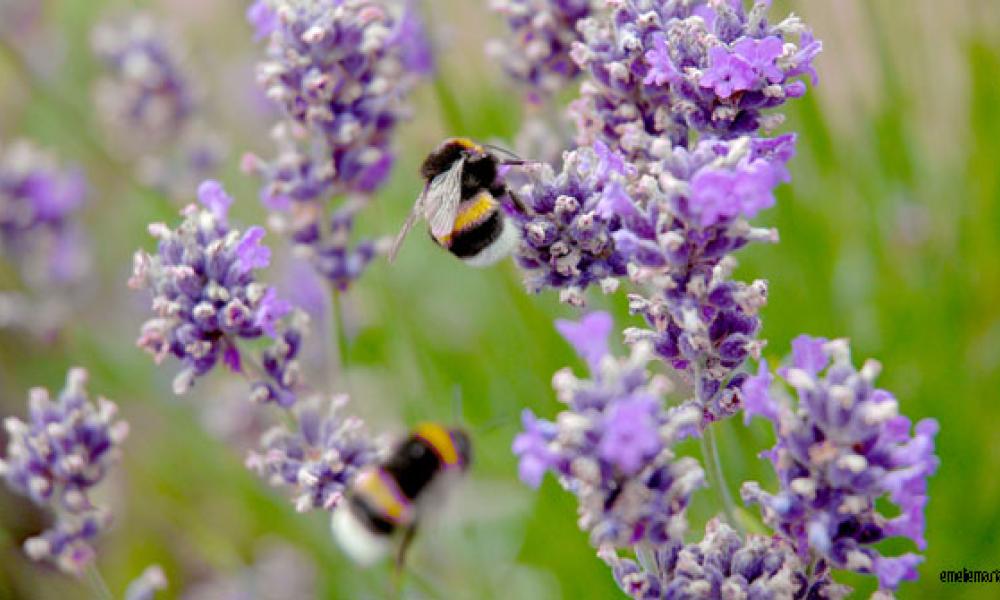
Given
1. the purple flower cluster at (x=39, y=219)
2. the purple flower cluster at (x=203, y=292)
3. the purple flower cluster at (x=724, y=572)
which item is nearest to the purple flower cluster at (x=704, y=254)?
the purple flower cluster at (x=724, y=572)

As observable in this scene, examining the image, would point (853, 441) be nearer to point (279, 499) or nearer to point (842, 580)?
point (842, 580)

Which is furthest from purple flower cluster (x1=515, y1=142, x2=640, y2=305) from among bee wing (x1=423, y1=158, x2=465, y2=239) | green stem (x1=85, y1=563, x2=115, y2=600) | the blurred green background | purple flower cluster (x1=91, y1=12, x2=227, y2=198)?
purple flower cluster (x1=91, y1=12, x2=227, y2=198)

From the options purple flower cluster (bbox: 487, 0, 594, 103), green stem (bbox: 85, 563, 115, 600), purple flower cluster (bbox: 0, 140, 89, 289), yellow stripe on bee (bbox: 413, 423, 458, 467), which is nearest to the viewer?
yellow stripe on bee (bbox: 413, 423, 458, 467)

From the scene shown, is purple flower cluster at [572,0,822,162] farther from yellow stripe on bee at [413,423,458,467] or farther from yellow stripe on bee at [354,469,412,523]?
yellow stripe on bee at [354,469,412,523]

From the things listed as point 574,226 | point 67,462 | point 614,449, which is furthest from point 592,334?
point 67,462

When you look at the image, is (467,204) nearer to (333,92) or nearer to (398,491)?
(333,92)

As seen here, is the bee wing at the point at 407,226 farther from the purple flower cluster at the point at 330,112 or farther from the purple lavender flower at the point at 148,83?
the purple lavender flower at the point at 148,83
